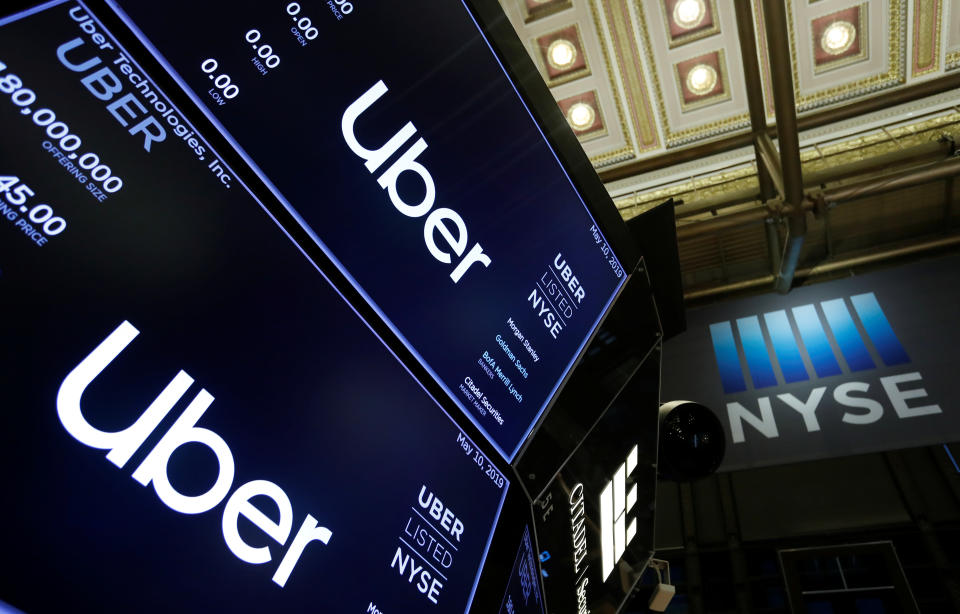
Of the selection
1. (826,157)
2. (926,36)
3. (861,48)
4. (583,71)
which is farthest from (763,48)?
(583,71)

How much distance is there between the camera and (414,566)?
118cm

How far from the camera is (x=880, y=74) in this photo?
25.7ft

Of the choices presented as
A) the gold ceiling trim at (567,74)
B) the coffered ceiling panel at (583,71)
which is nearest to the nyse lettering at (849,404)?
the coffered ceiling panel at (583,71)

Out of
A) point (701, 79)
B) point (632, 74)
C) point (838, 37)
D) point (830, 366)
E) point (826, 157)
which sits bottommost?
point (830, 366)

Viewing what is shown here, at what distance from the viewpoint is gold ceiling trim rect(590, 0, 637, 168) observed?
26.2 ft

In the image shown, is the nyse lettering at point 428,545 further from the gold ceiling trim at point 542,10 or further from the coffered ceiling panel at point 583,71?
the gold ceiling trim at point 542,10

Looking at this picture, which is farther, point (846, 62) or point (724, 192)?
point (724, 192)

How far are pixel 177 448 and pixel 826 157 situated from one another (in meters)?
9.28

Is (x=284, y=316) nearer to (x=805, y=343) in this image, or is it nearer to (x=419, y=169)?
(x=419, y=169)

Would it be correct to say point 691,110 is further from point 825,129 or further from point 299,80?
point 299,80

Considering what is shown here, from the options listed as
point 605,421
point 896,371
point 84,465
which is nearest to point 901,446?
point 896,371

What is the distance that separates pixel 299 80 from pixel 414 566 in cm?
103

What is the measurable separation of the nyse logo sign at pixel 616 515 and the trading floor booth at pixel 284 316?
0.35 meters

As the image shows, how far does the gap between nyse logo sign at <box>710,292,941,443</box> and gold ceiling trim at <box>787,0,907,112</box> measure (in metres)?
3.23
